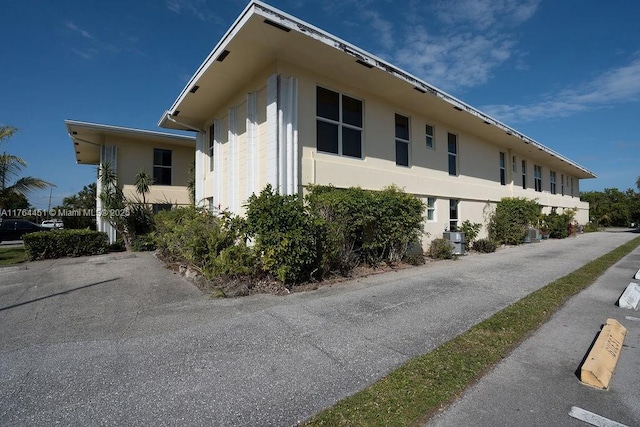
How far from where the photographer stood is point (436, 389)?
275 cm

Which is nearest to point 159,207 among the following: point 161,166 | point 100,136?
point 161,166

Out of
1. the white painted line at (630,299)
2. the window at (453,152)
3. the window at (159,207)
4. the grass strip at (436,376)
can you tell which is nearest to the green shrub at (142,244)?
the window at (159,207)

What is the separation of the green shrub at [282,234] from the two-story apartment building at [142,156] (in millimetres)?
11286

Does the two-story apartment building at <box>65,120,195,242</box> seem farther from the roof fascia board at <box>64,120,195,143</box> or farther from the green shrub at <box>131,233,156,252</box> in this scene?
the green shrub at <box>131,233,156,252</box>

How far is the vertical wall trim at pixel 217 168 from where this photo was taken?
11.1 m

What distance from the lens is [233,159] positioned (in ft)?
33.5

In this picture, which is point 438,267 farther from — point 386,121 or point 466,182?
point 466,182

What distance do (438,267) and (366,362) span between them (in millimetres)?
6297

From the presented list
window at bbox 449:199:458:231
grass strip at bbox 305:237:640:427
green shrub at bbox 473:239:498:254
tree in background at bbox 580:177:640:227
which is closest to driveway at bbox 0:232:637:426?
grass strip at bbox 305:237:640:427

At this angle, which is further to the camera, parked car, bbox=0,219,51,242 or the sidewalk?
parked car, bbox=0,219,51,242

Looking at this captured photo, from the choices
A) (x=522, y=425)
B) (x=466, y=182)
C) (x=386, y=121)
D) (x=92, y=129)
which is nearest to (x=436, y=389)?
(x=522, y=425)

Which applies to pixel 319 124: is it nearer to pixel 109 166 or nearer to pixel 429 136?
pixel 429 136

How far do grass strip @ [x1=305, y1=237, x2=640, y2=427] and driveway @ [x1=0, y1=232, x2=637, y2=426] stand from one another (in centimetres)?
17

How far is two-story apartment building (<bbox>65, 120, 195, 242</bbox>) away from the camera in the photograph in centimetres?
1438
